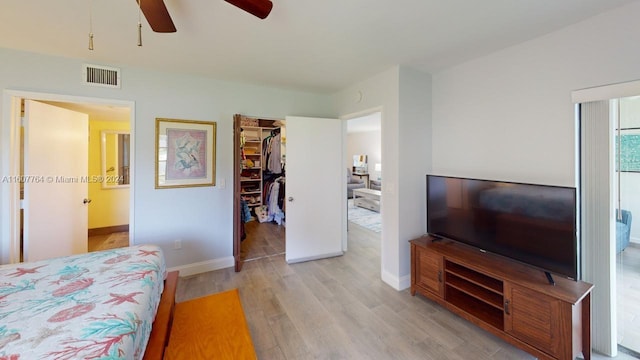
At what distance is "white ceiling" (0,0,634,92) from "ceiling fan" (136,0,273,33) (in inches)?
12.6

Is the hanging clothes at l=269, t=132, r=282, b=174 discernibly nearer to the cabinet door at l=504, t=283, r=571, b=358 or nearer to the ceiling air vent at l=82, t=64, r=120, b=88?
the ceiling air vent at l=82, t=64, r=120, b=88

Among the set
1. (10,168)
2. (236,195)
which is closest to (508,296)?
(236,195)

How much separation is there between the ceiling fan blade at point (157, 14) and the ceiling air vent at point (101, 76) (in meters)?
1.62

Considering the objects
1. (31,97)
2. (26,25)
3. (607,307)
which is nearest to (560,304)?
(607,307)

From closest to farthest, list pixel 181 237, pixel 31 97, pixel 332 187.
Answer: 1. pixel 31 97
2. pixel 181 237
3. pixel 332 187

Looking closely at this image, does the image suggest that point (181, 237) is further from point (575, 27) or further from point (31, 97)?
point (575, 27)

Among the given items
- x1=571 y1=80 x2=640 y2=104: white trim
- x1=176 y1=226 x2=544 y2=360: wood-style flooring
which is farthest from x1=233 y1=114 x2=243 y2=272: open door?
x1=571 y1=80 x2=640 y2=104: white trim

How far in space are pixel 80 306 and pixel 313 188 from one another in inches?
102

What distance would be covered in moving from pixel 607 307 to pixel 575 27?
2011 mm

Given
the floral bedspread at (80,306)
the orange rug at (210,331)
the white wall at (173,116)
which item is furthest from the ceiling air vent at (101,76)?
the orange rug at (210,331)

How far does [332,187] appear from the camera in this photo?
11.8ft

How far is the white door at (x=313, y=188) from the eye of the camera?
3379 millimetres

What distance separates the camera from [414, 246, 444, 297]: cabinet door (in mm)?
2270

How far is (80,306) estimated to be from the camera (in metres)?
1.20
